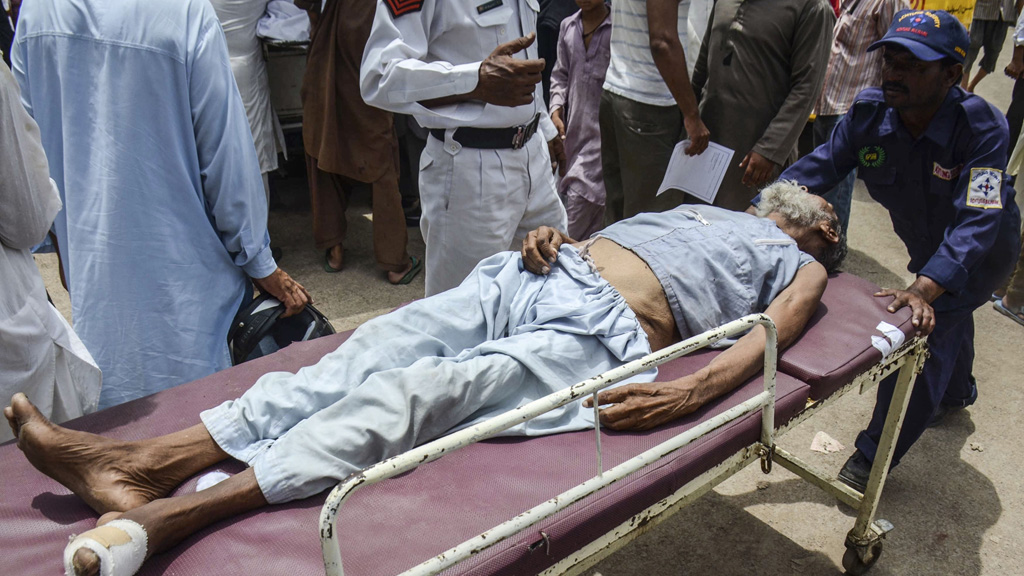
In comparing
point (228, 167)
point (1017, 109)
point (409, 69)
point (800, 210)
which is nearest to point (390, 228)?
point (409, 69)

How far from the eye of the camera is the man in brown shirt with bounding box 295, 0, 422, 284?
4199 mm

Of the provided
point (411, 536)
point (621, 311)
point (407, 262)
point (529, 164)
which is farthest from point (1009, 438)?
point (407, 262)

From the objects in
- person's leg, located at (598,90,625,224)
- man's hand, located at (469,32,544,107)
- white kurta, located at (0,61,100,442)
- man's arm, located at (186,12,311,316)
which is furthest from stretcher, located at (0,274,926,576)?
person's leg, located at (598,90,625,224)

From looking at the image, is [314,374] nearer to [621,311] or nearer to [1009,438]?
[621,311]

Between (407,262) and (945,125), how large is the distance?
301cm

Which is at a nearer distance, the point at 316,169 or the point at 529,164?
the point at 529,164

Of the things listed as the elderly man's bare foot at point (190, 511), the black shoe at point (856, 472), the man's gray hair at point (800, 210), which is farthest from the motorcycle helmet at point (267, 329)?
the black shoe at point (856, 472)

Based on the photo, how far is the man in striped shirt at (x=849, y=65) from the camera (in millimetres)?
4410

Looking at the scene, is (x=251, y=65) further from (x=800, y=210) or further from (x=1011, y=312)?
(x=1011, y=312)

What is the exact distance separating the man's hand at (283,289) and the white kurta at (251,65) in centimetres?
220

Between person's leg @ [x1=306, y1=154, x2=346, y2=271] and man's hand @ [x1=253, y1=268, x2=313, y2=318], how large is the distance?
2.26 meters

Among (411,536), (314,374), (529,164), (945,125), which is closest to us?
(411,536)

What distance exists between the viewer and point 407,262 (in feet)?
15.5

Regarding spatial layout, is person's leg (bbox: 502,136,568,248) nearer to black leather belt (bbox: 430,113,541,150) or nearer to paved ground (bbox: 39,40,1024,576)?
black leather belt (bbox: 430,113,541,150)
